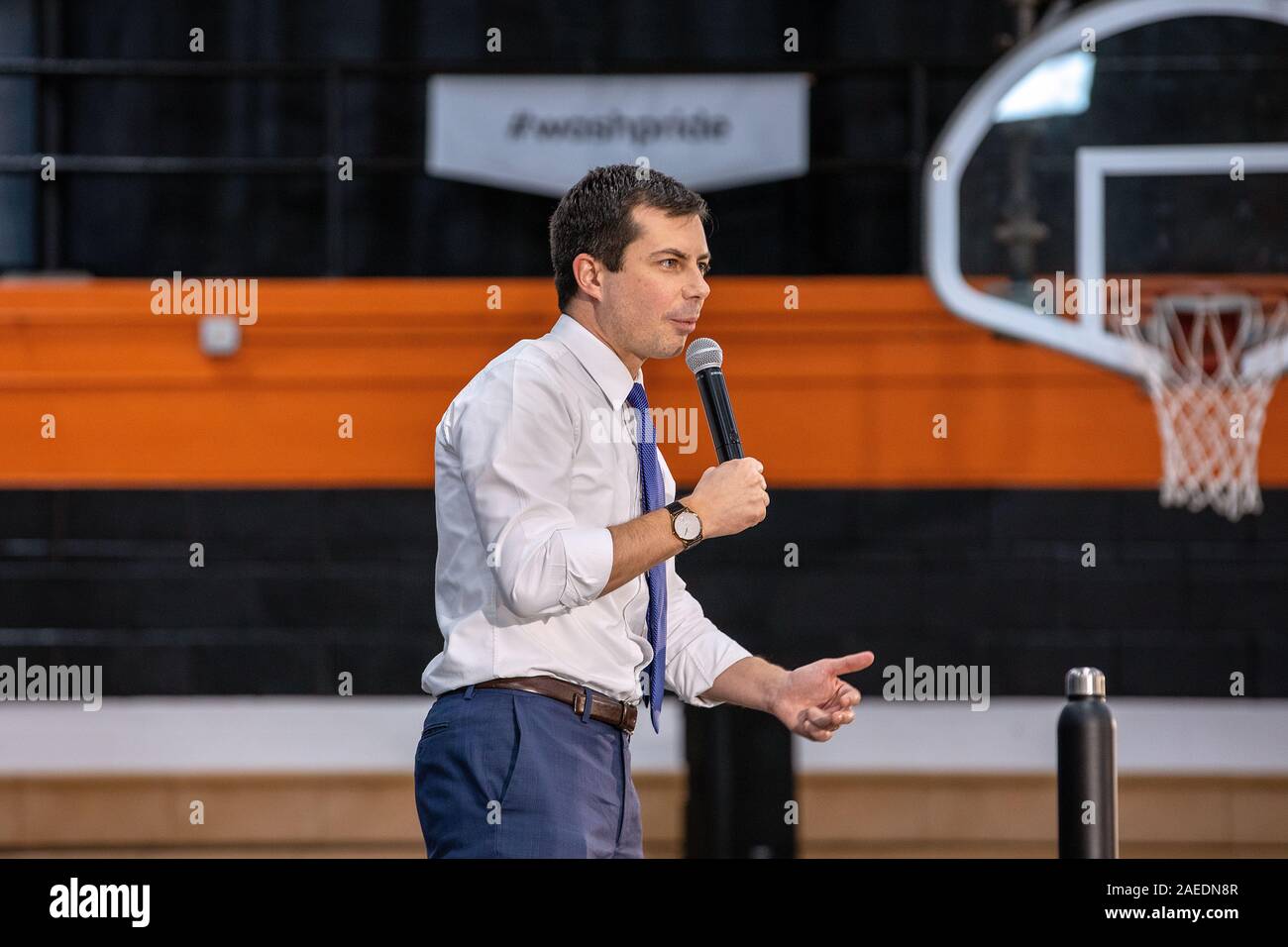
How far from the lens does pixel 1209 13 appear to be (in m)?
4.91

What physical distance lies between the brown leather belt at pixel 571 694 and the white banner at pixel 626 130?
4.18m

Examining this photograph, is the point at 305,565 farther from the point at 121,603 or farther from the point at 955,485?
the point at 955,485

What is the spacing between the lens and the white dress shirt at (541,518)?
1445 millimetres

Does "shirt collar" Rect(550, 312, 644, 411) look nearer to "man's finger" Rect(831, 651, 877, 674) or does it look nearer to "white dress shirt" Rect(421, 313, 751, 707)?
"white dress shirt" Rect(421, 313, 751, 707)

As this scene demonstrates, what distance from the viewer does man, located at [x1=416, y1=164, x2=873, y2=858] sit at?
4.85 feet

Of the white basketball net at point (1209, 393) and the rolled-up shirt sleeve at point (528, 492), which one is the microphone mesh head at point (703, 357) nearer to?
the rolled-up shirt sleeve at point (528, 492)

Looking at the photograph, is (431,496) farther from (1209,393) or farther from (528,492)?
(528,492)

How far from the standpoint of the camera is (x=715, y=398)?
5.74ft

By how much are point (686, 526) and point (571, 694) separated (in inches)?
9.6

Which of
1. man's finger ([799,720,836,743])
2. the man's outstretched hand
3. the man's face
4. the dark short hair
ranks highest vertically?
the dark short hair

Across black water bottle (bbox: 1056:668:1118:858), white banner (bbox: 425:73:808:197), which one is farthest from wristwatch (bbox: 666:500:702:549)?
white banner (bbox: 425:73:808:197)

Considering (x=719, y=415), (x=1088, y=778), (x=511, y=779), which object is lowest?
(x=1088, y=778)

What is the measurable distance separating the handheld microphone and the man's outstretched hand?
284 mm

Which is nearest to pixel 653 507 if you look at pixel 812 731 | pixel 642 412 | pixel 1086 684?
pixel 642 412
